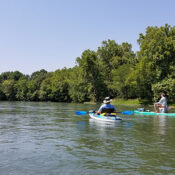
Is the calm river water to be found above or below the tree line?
below

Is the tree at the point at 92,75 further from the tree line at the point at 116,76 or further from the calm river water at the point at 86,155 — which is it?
the calm river water at the point at 86,155

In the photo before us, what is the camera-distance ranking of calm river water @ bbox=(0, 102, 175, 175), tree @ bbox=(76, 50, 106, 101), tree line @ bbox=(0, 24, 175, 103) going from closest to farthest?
calm river water @ bbox=(0, 102, 175, 175) → tree line @ bbox=(0, 24, 175, 103) → tree @ bbox=(76, 50, 106, 101)

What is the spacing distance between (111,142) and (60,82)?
3401 inches

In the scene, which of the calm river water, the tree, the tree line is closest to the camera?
the calm river water

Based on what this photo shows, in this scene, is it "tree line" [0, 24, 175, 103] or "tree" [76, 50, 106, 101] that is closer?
"tree line" [0, 24, 175, 103]

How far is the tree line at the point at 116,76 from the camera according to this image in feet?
175

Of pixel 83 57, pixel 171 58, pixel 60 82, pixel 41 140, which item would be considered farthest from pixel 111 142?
pixel 60 82

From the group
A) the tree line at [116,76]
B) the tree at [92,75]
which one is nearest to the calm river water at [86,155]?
the tree line at [116,76]

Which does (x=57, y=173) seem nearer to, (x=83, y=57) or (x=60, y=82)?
(x=83, y=57)

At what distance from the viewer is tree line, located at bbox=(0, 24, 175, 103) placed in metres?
53.4

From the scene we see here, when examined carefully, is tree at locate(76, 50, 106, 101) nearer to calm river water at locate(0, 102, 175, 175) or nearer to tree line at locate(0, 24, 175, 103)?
tree line at locate(0, 24, 175, 103)

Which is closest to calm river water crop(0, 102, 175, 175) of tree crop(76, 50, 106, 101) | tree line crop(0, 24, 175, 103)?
tree line crop(0, 24, 175, 103)

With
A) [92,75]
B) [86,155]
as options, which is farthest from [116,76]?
[86,155]

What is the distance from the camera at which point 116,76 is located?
74.1 meters
